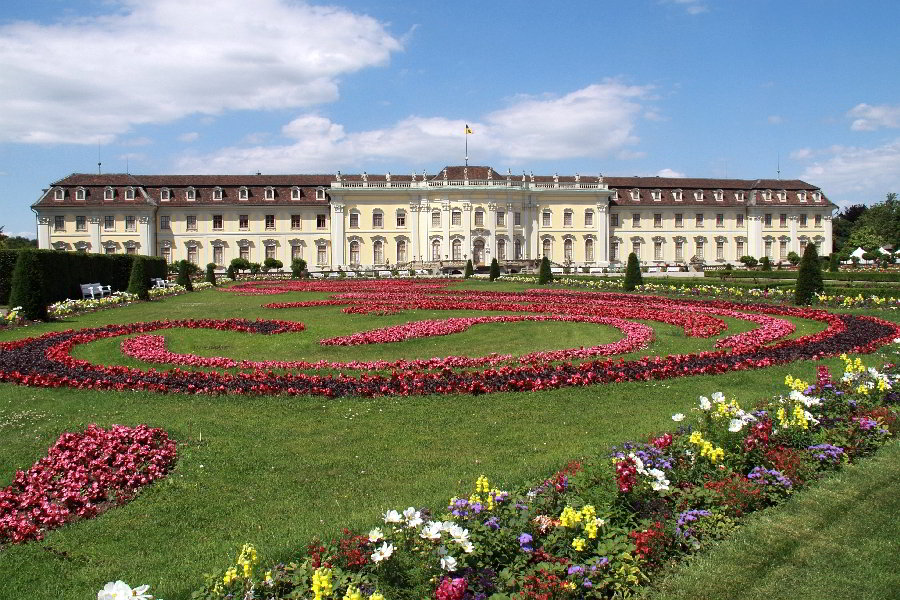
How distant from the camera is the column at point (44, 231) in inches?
2089

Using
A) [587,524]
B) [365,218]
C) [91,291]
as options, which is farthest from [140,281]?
[365,218]

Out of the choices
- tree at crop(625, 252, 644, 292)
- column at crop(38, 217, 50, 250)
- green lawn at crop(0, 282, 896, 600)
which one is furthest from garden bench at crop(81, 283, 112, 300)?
column at crop(38, 217, 50, 250)

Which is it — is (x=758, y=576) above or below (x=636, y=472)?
below

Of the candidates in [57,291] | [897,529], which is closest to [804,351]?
[897,529]

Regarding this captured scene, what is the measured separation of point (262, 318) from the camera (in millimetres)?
16766

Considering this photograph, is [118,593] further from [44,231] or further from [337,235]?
[44,231]

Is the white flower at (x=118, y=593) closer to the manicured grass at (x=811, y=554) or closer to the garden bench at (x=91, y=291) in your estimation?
the manicured grass at (x=811, y=554)

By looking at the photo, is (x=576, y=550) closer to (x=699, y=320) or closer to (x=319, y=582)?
(x=319, y=582)

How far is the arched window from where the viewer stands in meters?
57.3

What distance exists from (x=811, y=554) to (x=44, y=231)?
5890cm

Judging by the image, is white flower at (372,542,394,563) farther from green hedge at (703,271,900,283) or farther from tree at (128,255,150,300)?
green hedge at (703,271,900,283)

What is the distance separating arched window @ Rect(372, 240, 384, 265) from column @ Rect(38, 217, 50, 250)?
23.9m

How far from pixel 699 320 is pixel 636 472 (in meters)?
11.0

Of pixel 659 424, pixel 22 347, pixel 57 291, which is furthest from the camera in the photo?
pixel 57 291
